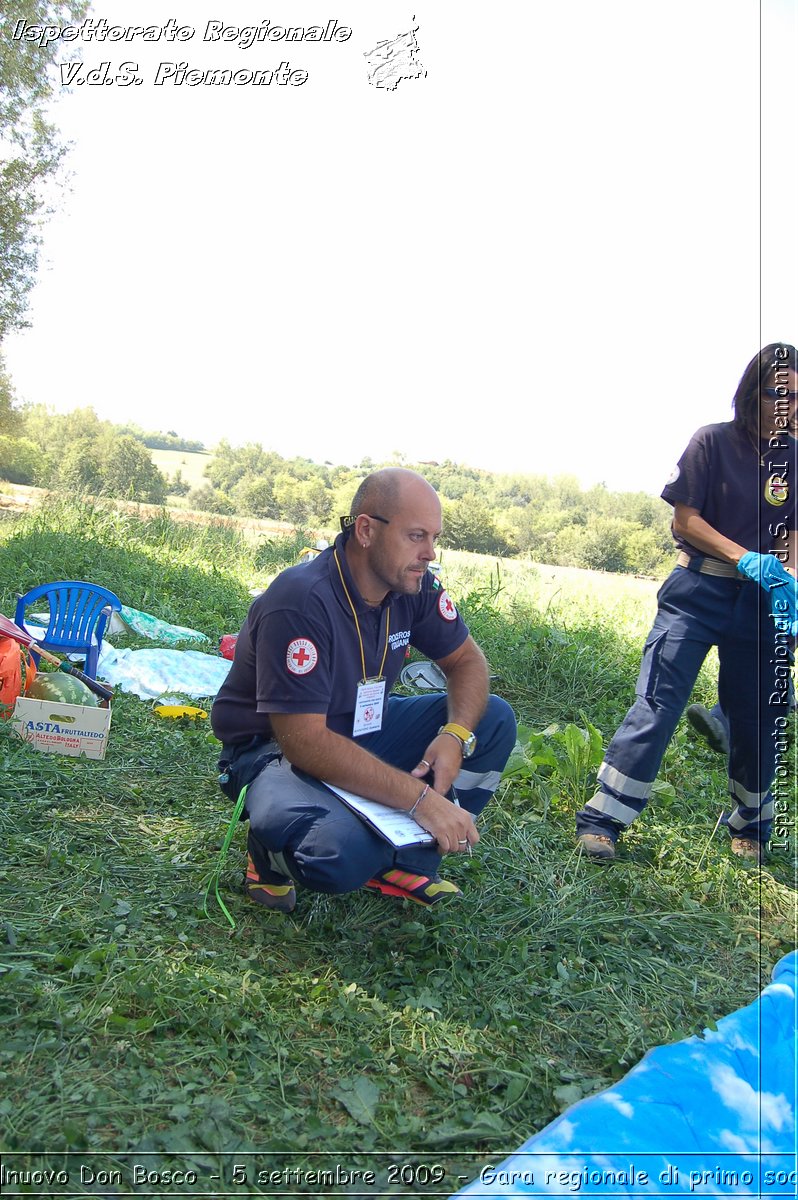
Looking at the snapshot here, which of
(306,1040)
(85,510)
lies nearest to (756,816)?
(306,1040)

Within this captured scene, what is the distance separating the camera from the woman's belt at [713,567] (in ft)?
11.8

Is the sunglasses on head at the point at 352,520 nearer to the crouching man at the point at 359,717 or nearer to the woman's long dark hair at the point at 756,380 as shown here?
the crouching man at the point at 359,717

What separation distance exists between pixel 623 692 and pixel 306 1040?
4250mm

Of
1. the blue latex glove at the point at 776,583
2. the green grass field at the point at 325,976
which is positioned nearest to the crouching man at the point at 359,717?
the green grass field at the point at 325,976

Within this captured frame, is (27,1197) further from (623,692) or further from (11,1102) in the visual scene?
(623,692)

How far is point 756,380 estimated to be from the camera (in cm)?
360

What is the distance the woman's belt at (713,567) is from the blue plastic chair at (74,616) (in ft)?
11.8

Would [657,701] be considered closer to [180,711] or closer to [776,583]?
[776,583]

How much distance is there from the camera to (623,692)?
6.16 m

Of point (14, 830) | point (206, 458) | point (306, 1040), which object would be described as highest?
point (206, 458)

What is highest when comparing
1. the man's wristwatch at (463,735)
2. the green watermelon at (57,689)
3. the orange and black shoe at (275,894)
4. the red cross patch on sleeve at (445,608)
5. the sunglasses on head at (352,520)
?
the sunglasses on head at (352,520)

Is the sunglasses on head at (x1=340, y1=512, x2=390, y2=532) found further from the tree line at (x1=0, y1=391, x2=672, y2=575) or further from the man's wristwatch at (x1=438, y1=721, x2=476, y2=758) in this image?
the tree line at (x1=0, y1=391, x2=672, y2=575)

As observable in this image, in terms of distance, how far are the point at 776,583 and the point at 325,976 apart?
2.21 meters

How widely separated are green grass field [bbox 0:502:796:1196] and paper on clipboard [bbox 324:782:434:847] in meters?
0.35
